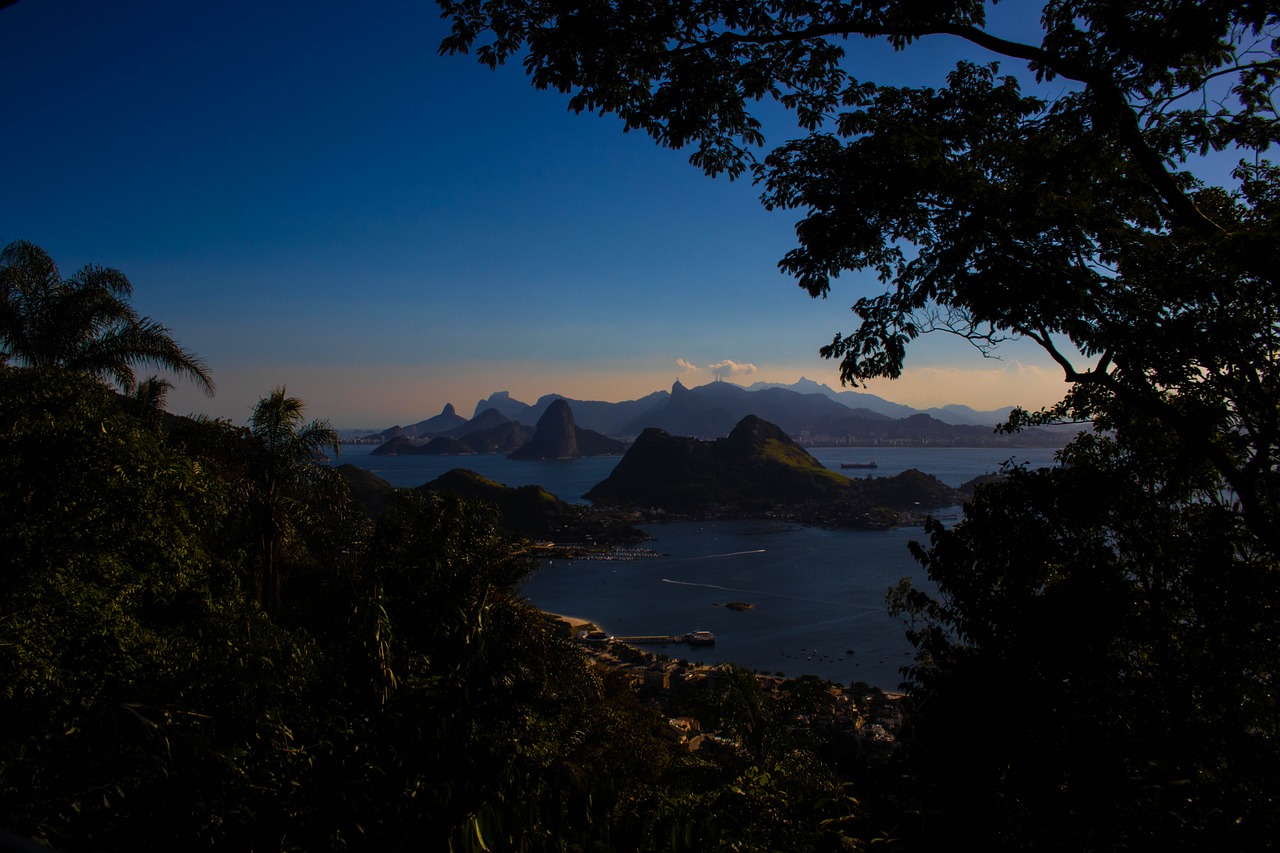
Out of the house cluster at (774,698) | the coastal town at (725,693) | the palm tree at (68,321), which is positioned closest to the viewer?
the palm tree at (68,321)

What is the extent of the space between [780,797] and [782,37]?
399 cm

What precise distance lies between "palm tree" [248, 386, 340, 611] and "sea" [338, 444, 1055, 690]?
14853mm

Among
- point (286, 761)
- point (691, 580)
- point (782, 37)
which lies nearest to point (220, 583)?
point (286, 761)

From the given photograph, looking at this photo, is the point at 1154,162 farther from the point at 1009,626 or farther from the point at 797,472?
the point at 797,472

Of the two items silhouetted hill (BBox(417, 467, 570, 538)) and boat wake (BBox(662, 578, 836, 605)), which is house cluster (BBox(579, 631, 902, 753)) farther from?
silhouetted hill (BBox(417, 467, 570, 538))

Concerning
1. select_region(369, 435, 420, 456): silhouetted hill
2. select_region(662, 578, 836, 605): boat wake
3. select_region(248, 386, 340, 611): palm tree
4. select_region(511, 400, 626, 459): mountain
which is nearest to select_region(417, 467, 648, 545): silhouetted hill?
select_region(662, 578, 836, 605): boat wake

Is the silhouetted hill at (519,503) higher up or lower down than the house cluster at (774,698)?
higher up

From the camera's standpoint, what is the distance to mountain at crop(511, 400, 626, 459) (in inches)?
5861

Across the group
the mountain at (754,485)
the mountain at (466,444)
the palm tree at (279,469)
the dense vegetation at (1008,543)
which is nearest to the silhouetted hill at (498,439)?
the mountain at (466,444)

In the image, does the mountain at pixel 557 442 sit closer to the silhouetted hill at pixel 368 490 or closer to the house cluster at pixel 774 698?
the silhouetted hill at pixel 368 490

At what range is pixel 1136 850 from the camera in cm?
309

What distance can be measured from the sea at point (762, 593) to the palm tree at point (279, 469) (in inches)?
585

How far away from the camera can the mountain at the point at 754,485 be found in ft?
241

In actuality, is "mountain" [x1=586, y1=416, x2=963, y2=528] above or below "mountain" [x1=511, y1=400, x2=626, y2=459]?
below
